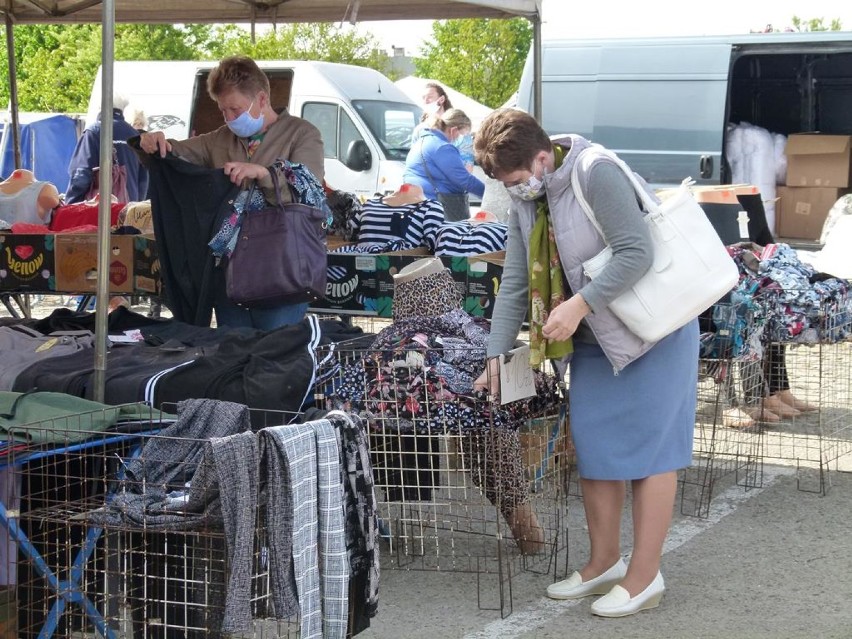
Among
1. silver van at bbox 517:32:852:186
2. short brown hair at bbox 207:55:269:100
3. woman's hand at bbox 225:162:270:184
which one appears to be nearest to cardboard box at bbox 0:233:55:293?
short brown hair at bbox 207:55:269:100

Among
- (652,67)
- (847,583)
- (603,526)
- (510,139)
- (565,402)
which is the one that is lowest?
(847,583)

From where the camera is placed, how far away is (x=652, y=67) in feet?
36.3

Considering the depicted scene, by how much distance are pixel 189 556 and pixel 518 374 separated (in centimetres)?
140

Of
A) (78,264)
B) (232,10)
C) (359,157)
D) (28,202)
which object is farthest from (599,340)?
(359,157)

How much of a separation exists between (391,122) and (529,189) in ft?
36.0

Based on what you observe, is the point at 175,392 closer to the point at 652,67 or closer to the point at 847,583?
the point at 847,583

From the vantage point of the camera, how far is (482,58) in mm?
26438

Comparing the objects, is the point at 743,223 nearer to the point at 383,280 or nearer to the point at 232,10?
the point at 383,280

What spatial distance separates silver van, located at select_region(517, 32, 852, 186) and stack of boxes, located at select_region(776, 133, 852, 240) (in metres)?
0.55

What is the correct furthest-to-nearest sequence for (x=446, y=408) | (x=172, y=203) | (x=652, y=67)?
(x=652, y=67) → (x=172, y=203) → (x=446, y=408)

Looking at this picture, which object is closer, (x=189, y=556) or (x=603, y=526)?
(x=189, y=556)

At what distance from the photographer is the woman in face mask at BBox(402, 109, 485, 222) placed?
10.0 meters

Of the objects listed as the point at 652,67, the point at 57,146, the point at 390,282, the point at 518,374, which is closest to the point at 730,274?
the point at 518,374

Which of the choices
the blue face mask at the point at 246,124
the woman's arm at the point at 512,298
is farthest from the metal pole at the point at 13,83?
the woman's arm at the point at 512,298
